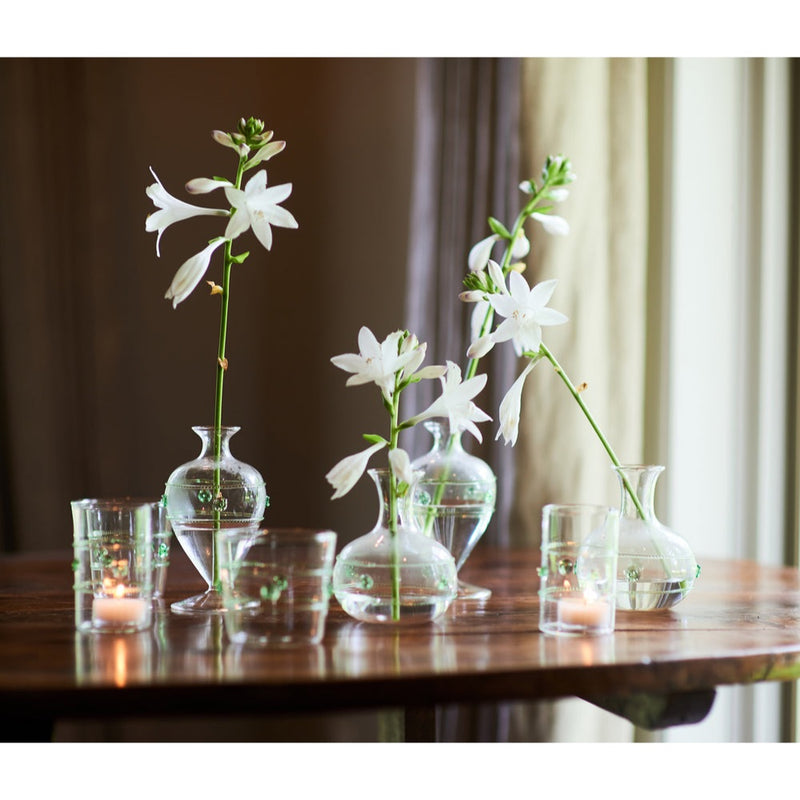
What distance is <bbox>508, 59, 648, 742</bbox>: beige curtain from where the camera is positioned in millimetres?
2248

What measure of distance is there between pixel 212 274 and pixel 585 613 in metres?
2.18

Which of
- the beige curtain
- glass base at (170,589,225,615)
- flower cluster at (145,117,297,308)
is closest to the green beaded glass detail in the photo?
glass base at (170,589,225,615)

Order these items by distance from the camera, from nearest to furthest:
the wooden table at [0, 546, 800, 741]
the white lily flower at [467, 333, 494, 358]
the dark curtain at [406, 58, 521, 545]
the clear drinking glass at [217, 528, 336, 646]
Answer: the wooden table at [0, 546, 800, 741] < the clear drinking glass at [217, 528, 336, 646] < the white lily flower at [467, 333, 494, 358] < the dark curtain at [406, 58, 521, 545]

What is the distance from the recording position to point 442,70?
2.72 metres

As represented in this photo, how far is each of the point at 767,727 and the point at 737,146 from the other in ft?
4.08

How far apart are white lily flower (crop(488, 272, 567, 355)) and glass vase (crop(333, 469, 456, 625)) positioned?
23cm

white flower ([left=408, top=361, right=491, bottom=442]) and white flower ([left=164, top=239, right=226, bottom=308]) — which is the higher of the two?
white flower ([left=164, top=239, right=226, bottom=308])

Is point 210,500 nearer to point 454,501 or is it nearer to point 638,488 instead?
point 454,501

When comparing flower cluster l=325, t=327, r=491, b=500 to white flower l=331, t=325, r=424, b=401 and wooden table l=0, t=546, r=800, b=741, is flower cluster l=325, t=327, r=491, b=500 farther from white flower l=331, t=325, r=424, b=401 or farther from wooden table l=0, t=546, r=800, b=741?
wooden table l=0, t=546, r=800, b=741

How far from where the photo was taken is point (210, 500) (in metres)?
1.22

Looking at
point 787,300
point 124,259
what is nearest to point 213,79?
point 124,259

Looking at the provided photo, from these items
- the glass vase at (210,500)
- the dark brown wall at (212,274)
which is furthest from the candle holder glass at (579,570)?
the dark brown wall at (212,274)

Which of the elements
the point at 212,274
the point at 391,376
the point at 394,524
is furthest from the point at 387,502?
the point at 212,274

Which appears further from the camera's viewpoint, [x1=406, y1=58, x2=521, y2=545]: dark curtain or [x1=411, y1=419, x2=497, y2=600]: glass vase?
[x1=406, y1=58, x2=521, y2=545]: dark curtain
